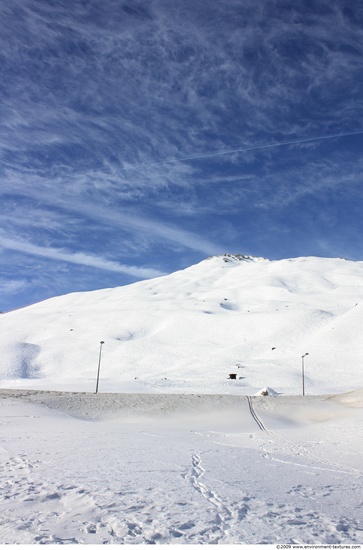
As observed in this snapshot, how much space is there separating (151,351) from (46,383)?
72.8 ft

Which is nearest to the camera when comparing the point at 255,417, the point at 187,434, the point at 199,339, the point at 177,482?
the point at 177,482

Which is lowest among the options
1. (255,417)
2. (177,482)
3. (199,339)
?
(177,482)

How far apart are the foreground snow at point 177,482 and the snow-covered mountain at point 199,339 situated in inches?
1109

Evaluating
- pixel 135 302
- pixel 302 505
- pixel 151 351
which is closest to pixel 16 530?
pixel 302 505

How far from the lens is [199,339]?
81.1 metres

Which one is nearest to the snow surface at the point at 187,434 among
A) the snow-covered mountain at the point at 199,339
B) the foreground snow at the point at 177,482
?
the foreground snow at the point at 177,482

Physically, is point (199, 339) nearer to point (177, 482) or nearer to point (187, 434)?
point (187, 434)

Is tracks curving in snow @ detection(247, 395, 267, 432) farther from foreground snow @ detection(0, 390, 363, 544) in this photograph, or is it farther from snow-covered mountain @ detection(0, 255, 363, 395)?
snow-covered mountain @ detection(0, 255, 363, 395)

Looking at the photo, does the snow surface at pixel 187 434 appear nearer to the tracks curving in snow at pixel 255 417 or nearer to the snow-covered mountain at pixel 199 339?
the tracks curving in snow at pixel 255 417

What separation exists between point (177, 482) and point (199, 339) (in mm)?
70954

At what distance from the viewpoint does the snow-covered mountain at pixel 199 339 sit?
55.4 metres

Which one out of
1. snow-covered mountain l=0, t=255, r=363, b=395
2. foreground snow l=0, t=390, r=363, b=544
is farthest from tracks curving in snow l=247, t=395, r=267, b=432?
snow-covered mountain l=0, t=255, r=363, b=395

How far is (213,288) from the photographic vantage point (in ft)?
447

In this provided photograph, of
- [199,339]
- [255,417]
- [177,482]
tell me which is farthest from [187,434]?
[199,339]
